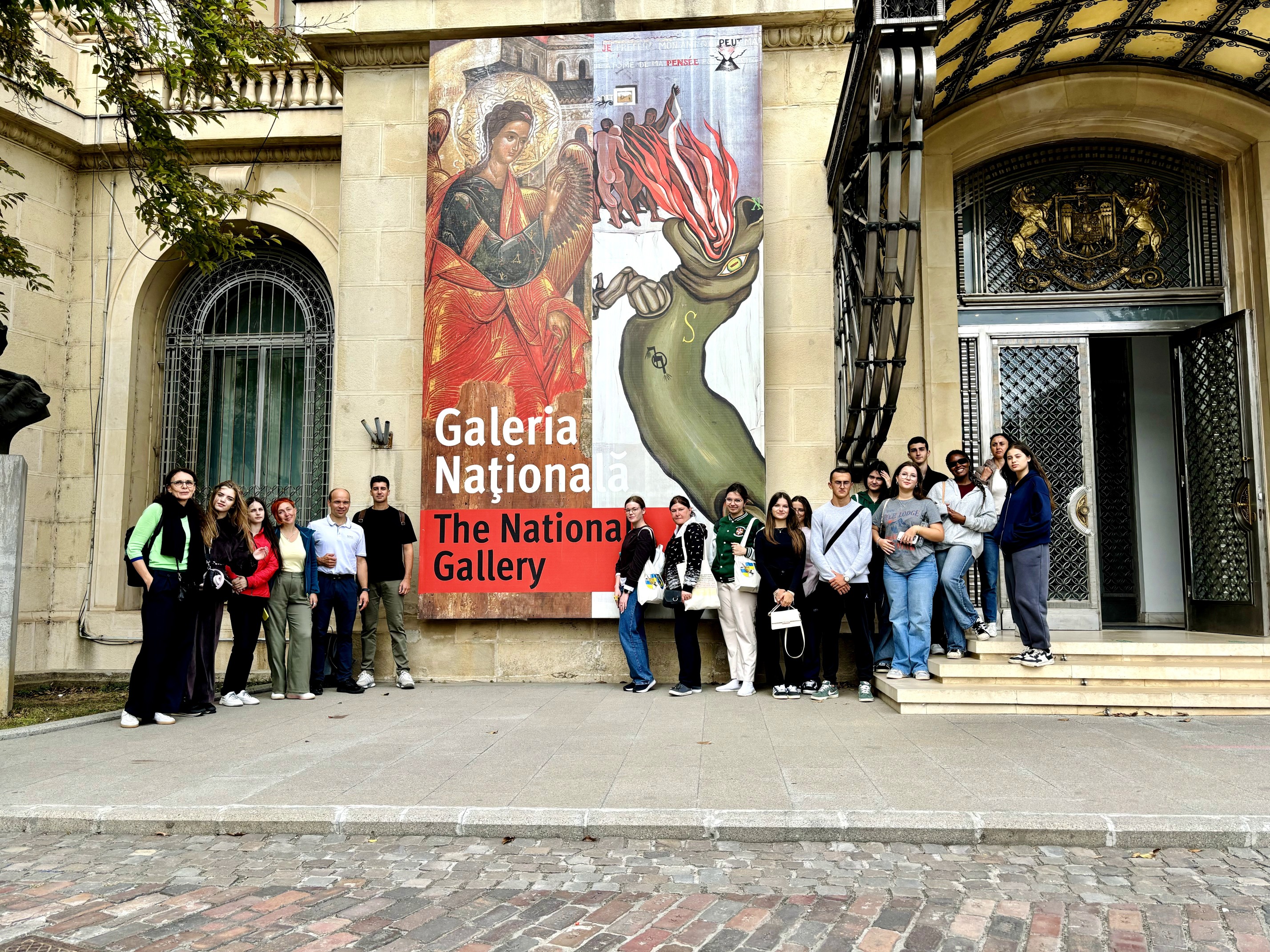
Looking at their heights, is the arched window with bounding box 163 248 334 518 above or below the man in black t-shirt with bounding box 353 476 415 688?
above

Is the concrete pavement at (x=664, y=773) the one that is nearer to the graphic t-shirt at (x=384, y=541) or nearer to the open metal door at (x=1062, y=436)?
the graphic t-shirt at (x=384, y=541)

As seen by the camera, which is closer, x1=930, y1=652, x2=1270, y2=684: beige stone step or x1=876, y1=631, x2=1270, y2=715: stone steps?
x1=876, y1=631, x2=1270, y2=715: stone steps

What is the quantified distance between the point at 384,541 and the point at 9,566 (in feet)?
10.7

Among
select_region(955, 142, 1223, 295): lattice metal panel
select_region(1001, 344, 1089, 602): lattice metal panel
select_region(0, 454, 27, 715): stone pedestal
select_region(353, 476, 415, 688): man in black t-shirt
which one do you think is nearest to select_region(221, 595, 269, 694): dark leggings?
select_region(353, 476, 415, 688): man in black t-shirt

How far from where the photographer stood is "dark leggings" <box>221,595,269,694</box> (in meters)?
8.76

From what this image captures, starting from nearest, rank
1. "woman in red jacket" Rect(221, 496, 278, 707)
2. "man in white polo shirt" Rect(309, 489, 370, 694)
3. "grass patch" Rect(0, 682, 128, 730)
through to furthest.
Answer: "grass patch" Rect(0, 682, 128, 730)
"woman in red jacket" Rect(221, 496, 278, 707)
"man in white polo shirt" Rect(309, 489, 370, 694)

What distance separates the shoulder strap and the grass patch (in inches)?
261

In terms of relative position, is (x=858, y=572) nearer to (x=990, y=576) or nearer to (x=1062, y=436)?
(x=990, y=576)

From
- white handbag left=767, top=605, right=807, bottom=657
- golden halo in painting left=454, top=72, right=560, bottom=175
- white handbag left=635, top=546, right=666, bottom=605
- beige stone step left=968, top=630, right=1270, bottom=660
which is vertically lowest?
beige stone step left=968, top=630, right=1270, bottom=660

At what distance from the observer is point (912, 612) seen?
8.60 meters

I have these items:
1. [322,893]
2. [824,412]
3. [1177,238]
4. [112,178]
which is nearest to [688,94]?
[824,412]

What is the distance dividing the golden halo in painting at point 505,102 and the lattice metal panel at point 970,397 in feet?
17.2

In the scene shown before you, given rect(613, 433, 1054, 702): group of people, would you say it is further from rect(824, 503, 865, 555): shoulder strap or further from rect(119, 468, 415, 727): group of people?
rect(119, 468, 415, 727): group of people

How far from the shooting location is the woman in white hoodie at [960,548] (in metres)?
8.62
